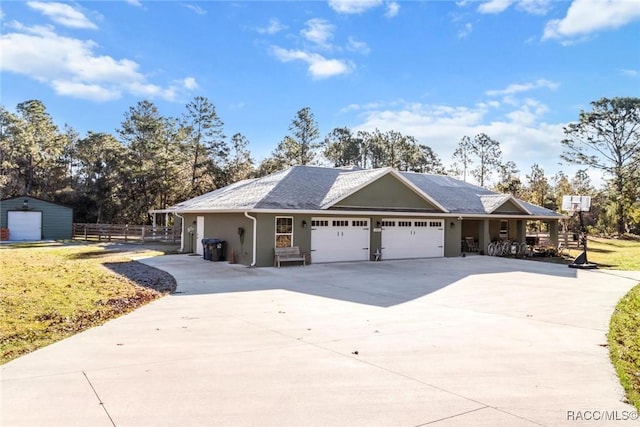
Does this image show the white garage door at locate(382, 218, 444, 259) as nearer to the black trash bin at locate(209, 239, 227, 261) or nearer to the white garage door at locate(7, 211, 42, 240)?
the black trash bin at locate(209, 239, 227, 261)

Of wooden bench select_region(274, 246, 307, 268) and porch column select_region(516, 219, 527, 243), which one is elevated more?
porch column select_region(516, 219, 527, 243)

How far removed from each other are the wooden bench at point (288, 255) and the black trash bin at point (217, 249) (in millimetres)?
2774

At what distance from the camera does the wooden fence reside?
28594 mm

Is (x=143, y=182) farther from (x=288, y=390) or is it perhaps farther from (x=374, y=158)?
(x=288, y=390)

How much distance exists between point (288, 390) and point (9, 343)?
13.3ft

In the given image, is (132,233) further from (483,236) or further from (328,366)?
(328,366)

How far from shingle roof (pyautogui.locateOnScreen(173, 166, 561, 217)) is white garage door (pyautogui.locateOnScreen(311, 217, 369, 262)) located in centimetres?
100

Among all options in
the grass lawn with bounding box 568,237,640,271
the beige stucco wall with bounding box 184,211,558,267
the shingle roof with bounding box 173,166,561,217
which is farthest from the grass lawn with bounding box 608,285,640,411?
the grass lawn with bounding box 568,237,640,271

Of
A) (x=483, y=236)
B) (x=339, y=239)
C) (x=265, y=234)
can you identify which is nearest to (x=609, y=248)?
(x=483, y=236)

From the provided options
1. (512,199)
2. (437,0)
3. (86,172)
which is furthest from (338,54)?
(86,172)

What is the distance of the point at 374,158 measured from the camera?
54.1 metres

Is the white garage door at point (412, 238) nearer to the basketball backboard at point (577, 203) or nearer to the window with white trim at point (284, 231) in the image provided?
the window with white trim at point (284, 231)

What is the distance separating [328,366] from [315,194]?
13.6 metres

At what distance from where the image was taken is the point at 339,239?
59.7 feet
